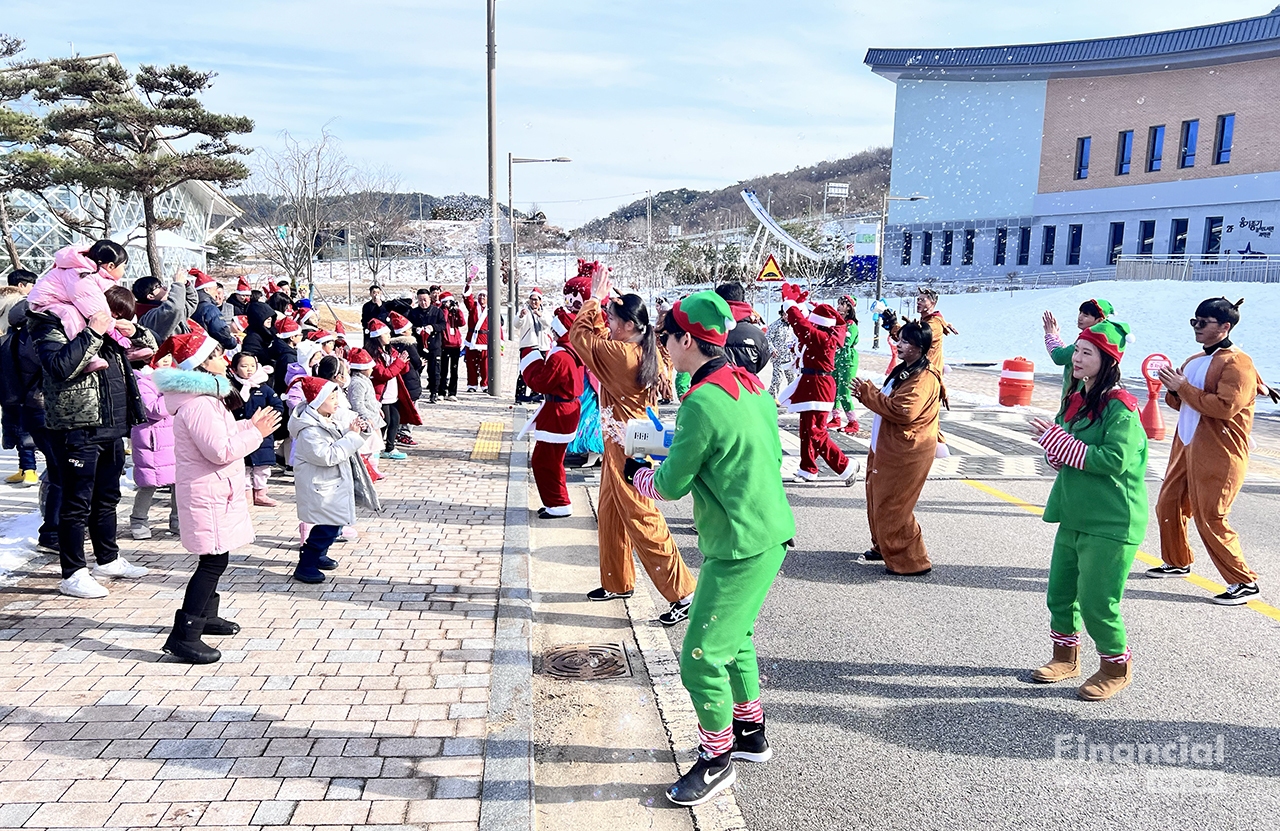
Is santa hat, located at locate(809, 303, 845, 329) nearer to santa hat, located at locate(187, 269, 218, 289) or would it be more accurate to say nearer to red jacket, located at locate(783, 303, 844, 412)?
red jacket, located at locate(783, 303, 844, 412)

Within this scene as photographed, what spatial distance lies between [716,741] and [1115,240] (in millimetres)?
45531

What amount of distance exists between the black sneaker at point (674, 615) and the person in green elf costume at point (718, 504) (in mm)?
1838

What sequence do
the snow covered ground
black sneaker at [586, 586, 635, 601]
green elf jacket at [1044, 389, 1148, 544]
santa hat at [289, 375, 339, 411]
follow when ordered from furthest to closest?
the snow covered ground
black sneaker at [586, 586, 635, 601]
santa hat at [289, 375, 339, 411]
green elf jacket at [1044, 389, 1148, 544]

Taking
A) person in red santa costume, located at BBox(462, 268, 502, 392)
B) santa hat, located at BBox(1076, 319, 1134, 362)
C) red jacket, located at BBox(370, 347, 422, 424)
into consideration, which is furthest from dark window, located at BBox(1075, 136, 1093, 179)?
santa hat, located at BBox(1076, 319, 1134, 362)

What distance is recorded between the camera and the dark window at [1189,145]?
128 feet

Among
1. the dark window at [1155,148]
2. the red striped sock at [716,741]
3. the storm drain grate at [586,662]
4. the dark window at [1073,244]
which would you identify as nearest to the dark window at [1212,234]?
the dark window at [1155,148]

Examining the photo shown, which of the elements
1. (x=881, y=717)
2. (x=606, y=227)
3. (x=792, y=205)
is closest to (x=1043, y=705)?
(x=881, y=717)

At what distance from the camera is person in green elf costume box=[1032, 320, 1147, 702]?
4.30m

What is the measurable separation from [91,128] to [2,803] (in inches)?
1057

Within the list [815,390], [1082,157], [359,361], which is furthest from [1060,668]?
[1082,157]

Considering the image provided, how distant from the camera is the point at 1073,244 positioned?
43.8 meters

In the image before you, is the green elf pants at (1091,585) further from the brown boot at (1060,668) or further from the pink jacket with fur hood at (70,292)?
the pink jacket with fur hood at (70,292)

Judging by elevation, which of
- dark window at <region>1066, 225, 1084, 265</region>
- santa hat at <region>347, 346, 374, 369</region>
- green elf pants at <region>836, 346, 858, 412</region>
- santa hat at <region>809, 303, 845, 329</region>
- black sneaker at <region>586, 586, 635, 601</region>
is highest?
dark window at <region>1066, 225, 1084, 265</region>

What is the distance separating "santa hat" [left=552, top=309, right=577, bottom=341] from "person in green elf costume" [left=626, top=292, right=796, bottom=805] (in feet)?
14.6
